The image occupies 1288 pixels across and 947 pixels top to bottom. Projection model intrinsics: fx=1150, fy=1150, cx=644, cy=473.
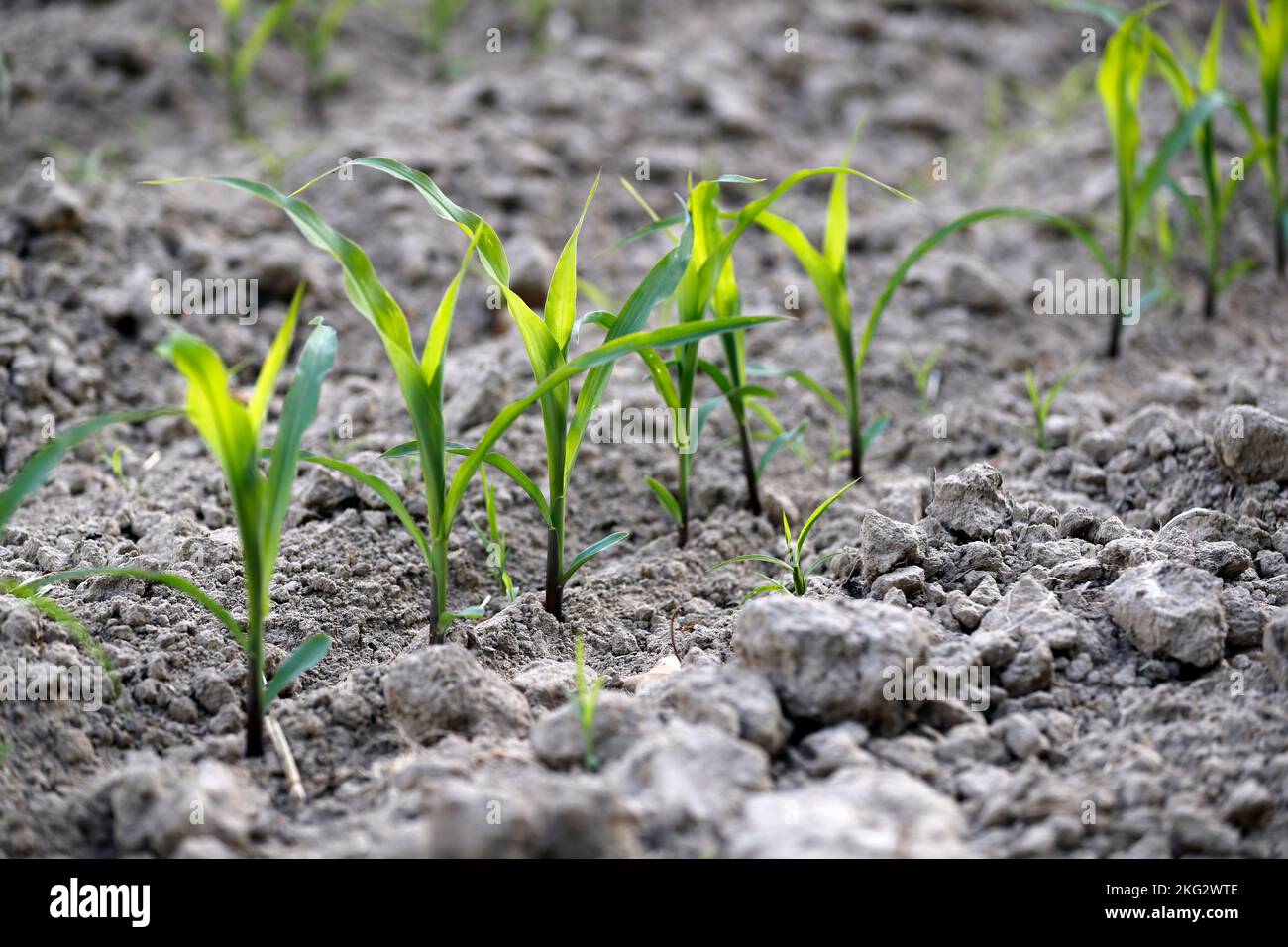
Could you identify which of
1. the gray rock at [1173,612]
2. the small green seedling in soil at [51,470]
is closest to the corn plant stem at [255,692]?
the small green seedling in soil at [51,470]

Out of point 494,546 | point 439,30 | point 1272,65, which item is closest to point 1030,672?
point 494,546

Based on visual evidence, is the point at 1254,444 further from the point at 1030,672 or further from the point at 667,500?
the point at 667,500

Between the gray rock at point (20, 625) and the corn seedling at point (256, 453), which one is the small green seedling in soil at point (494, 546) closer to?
the corn seedling at point (256, 453)

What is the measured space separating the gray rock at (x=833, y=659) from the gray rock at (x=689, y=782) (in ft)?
0.42

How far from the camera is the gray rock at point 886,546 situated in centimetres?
211

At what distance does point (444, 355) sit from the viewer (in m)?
2.03

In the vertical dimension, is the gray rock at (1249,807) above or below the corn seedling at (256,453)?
below

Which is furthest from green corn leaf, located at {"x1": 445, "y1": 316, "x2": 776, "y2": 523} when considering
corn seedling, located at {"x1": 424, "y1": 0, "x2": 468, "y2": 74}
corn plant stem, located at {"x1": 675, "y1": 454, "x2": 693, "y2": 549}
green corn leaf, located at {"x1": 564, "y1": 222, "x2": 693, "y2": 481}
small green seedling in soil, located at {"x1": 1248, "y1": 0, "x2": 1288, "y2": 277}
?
corn seedling, located at {"x1": 424, "y1": 0, "x2": 468, "y2": 74}

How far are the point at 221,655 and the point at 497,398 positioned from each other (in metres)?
0.97

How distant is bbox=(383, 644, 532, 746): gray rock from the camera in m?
1.83

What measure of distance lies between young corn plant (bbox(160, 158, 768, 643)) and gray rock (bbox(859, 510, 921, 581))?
0.49 meters

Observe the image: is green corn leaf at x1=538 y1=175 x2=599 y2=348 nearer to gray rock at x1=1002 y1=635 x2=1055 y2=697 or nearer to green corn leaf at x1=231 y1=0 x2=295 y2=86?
gray rock at x1=1002 y1=635 x2=1055 y2=697
